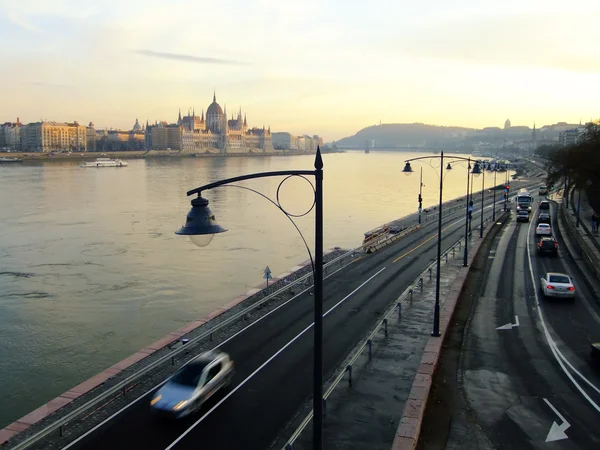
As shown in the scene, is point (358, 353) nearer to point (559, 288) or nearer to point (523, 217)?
point (559, 288)

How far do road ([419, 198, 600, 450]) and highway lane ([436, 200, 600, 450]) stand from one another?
0.06 ft

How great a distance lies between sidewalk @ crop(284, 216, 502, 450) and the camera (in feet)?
33.5

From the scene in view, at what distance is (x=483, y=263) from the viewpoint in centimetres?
2803

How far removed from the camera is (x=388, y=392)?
40.3 ft

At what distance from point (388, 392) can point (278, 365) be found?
122 inches

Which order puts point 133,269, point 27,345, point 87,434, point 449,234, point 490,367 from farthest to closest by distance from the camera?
point 449,234 < point 133,269 < point 27,345 < point 490,367 < point 87,434

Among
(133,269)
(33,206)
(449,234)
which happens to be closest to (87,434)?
(133,269)

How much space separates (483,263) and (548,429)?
18.0 meters

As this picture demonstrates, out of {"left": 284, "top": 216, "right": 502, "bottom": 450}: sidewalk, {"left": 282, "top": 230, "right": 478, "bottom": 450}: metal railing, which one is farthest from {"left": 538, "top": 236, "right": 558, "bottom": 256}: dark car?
{"left": 284, "top": 216, "right": 502, "bottom": 450}: sidewalk

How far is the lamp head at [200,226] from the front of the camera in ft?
20.1

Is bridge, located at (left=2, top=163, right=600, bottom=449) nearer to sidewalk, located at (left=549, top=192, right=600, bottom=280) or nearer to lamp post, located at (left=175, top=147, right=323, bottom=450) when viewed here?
sidewalk, located at (left=549, top=192, right=600, bottom=280)

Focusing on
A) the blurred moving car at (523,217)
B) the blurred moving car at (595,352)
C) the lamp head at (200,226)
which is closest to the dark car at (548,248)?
the blurred moving car at (595,352)

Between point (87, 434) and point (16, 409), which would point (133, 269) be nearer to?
point (16, 409)

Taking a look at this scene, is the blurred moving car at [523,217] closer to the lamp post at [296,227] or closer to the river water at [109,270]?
the river water at [109,270]
